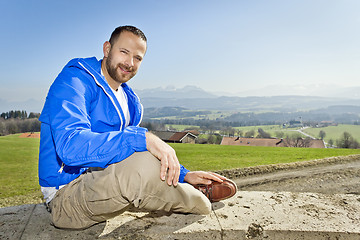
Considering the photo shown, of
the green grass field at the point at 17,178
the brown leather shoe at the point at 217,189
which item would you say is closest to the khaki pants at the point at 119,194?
the brown leather shoe at the point at 217,189

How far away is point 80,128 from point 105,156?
0.28 m

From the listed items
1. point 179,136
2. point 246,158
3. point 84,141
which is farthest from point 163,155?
point 179,136

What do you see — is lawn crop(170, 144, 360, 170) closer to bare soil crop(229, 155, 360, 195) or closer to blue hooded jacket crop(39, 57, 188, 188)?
bare soil crop(229, 155, 360, 195)

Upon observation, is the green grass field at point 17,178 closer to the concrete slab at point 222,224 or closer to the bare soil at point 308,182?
the concrete slab at point 222,224

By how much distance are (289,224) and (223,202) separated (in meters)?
0.77

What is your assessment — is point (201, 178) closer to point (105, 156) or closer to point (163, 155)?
point (163, 155)

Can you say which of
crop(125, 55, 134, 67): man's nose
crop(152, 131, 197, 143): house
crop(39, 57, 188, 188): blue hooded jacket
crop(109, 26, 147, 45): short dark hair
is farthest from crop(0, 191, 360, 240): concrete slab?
crop(152, 131, 197, 143): house

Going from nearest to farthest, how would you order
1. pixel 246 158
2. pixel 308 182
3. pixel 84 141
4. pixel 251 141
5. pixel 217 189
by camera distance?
pixel 84 141 < pixel 217 189 < pixel 308 182 < pixel 246 158 < pixel 251 141

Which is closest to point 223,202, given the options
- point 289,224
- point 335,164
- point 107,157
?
point 289,224

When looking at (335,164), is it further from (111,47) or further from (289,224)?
(111,47)

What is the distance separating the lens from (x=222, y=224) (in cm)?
234

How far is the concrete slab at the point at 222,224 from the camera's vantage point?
7.18 feet

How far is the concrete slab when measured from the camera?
2.19 metres

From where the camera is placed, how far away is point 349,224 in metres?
2.42
